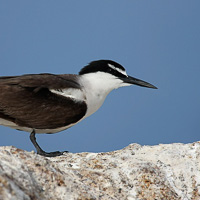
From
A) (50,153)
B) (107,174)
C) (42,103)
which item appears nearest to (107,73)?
(42,103)

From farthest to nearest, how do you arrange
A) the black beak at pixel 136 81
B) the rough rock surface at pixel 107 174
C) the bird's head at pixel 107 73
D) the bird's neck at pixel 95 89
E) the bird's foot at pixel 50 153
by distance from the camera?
the black beak at pixel 136 81 → the bird's head at pixel 107 73 → the bird's neck at pixel 95 89 → the bird's foot at pixel 50 153 → the rough rock surface at pixel 107 174

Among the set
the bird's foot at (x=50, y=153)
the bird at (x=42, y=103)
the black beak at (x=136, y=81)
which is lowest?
the bird's foot at (x=50, y=153)

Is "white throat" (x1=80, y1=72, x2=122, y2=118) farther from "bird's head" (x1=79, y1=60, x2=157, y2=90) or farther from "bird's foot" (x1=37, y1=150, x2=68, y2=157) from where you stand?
"bird's foot" (x1=37, y1=150, x2=68, y2=157)

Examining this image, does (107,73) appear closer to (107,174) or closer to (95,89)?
(95,89)

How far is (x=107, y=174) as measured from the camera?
569 centimetres

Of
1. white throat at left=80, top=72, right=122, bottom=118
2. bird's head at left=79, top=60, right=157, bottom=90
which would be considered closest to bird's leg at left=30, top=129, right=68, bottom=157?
white throat at left=80, top=72, right=122, bottom=118

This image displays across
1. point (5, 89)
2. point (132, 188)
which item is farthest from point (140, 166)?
point (5, 89)

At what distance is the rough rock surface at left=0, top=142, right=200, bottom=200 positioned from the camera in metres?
4.03

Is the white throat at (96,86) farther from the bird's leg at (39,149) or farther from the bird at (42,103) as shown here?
the bird's leg at (39,149)

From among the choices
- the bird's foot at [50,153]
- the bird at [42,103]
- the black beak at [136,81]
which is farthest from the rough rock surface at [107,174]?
the black beak at [136,81]

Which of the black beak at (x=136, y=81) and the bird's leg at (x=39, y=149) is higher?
the black beak at (x=136, y=81)

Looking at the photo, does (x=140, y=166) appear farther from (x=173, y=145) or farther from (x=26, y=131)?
(x=26, y=131)

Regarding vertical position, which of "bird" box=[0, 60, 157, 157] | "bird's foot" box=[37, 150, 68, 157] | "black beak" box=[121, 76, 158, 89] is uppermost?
"black beak" box=[121, 76, 158, 89]

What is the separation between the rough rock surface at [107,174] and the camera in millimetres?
4027
